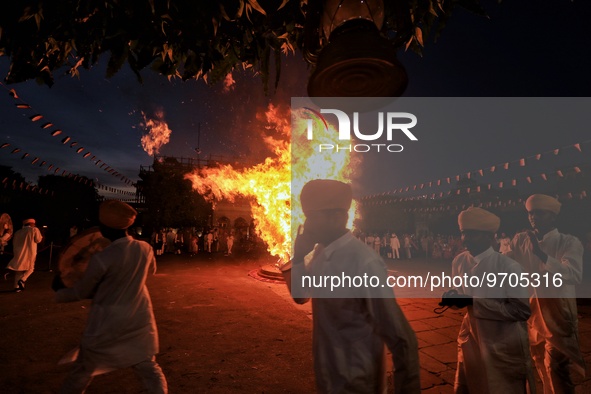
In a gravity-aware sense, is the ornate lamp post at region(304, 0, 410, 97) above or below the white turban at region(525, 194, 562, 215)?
above

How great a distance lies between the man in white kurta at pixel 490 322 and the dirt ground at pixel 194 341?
2131mm

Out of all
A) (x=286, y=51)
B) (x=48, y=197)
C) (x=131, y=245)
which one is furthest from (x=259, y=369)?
(x=48, y=197)

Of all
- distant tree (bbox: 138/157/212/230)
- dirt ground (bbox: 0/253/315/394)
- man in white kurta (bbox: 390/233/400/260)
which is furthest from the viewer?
distant tree (bbox: 138/157/212/230)

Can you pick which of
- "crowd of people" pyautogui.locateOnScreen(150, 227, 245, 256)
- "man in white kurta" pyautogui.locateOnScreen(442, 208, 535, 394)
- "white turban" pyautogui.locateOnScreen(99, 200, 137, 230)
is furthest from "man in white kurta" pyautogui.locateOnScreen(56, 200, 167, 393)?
"crowd of people" pyautogui.locateOnScreen(150, 227, 245, 256)

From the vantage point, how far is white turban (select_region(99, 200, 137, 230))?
304 centimetres

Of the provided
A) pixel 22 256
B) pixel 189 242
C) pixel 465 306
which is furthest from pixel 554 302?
pixel 189 242

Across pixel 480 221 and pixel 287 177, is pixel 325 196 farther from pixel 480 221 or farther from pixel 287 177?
pixel 287 177

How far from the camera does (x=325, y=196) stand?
79.6 inches

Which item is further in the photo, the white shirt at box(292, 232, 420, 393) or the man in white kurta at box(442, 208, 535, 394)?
the man in white kurta at box(442, 208, 535, 394)

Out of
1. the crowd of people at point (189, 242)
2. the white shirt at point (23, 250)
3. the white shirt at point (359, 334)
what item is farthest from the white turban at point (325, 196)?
the crowd of people at point (189, 242)

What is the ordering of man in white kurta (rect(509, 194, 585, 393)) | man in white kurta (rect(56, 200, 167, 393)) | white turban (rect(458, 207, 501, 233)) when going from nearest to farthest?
man in white kurta (rect(56, 200, 167, 393)) → white turban (rect(458, 207, 501, 233)) → man in white kurta (rect(509, 194, 585, 393))

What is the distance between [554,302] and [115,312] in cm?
459

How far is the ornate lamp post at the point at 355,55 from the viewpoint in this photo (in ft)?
5.50

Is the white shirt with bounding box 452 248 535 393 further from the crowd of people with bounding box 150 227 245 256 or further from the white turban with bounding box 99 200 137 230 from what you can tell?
the crowd of people with bounding box 150 227 245 256
